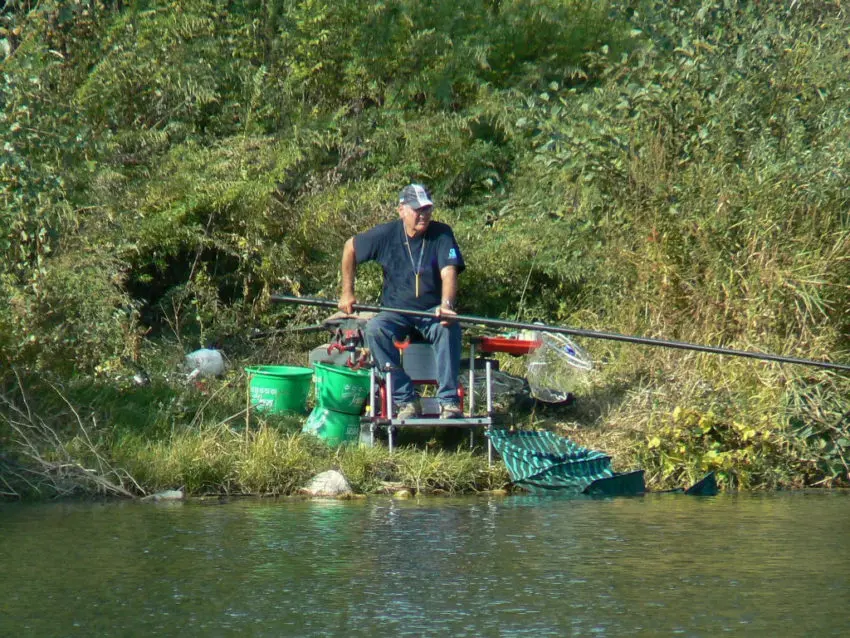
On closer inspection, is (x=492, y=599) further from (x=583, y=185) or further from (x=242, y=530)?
(x=583, y=185)

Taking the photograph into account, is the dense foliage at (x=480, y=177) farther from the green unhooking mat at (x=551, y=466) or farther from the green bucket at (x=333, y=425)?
the green bucket at (x=333, y=425)

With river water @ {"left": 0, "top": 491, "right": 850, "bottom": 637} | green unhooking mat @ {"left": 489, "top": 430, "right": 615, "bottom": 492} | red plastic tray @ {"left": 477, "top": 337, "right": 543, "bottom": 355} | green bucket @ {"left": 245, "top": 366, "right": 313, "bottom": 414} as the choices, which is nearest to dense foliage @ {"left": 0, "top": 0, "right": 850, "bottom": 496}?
green unhooking mat @ {"left": 489, "top": 430, "right": 615, "bottom": 492}

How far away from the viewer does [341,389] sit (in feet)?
31.6

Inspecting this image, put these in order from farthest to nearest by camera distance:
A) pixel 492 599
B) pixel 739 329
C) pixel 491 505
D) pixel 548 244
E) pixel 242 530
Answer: pixel 548 244, pixel 739 329, pixel 491 505, pixel 242 530, pixel 492 599

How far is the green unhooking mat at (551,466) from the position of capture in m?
9.01

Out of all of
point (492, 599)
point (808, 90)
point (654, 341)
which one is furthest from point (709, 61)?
point (492, 599)

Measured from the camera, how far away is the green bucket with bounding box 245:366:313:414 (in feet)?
32.4

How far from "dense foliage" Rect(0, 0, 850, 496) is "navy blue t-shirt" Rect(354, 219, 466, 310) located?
1.73m

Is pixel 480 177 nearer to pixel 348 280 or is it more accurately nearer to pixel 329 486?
pixel 348 280

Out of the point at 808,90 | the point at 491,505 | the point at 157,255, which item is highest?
the point at 808,90

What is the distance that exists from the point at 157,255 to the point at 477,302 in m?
3.09

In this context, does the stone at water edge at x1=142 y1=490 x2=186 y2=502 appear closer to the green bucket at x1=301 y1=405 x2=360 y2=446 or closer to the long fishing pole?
the green bucket at x1=301 y1=405 x2=360 y2=446

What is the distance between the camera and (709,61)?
1162cm

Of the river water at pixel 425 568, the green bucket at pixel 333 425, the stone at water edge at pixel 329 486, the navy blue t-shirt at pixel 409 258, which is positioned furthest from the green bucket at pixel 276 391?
the river water at pixel 425 568
